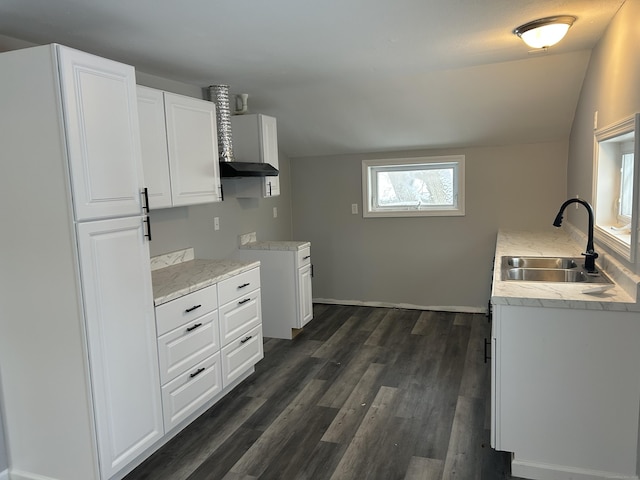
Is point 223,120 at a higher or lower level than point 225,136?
higher

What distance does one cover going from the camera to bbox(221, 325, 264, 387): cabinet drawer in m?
3.16

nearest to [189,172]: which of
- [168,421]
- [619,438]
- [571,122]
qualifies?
[168,421]

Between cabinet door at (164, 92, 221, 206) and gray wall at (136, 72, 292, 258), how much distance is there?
334 mm

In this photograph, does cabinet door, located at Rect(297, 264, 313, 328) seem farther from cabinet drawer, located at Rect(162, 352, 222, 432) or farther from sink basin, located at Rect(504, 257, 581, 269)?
sink basin, located at Rect(504, 257, 581, 269)

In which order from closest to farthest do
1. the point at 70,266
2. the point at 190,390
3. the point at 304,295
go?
the point at 70,266 < the point at 190,390 < the point at 304,295

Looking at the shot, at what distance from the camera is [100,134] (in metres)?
2.12

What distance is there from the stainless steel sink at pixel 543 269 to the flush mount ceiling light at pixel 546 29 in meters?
1.31

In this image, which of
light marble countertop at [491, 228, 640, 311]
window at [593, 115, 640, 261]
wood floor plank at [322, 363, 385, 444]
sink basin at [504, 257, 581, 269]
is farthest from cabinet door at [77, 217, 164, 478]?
window at [593, 115, 640, 261]

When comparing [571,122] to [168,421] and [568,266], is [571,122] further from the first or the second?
[168,421]

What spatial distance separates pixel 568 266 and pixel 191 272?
97.9 inches

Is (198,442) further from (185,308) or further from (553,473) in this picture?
(553,473)

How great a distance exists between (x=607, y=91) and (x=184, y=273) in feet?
9.40

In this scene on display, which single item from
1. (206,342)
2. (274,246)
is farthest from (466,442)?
(274,246)

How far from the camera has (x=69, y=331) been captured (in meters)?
2.10
